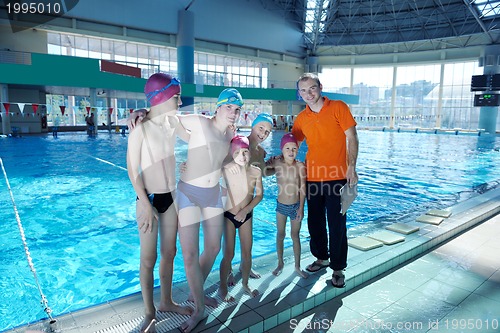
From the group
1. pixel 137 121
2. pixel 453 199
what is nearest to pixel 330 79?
pixel 453 199

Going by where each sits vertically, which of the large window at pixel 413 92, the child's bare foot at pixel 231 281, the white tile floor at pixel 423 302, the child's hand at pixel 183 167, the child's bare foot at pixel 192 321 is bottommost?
the white tile floor at pixel 423 302

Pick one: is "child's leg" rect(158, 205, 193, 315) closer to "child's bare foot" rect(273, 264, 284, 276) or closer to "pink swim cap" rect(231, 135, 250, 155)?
"pink swim cap" rect(231, 135, 250, 155)

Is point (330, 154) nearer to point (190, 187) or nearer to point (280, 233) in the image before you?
point (280, 233)

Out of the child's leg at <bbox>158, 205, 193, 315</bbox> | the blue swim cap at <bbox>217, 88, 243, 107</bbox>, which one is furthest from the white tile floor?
A: the blue swim cap at <bbox>217, 88, 243, 107</bbox>

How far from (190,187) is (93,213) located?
14.4ft

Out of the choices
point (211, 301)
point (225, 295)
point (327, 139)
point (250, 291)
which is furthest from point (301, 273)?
point (327, 139)

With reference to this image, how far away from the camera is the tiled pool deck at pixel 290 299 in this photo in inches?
77.6

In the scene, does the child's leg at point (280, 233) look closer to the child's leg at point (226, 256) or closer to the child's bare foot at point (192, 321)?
the child's leg at point (226, 256)

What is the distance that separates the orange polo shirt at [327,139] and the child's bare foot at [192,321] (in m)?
1.24

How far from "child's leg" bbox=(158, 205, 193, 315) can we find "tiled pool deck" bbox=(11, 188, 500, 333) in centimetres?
6

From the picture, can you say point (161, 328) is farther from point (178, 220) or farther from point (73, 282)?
point (73, 282)

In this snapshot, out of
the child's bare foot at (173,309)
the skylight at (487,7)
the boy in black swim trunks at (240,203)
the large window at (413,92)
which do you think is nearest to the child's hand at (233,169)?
the boy in black swim trunks at (240,203)

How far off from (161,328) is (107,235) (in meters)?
3.25

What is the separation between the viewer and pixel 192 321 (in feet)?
6.33
